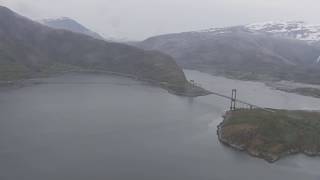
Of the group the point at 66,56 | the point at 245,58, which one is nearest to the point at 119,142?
the point at 66,56

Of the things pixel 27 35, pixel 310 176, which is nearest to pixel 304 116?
pixel 310 176

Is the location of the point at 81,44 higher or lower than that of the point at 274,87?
higher

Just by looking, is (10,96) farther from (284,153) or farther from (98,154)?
(284,153)

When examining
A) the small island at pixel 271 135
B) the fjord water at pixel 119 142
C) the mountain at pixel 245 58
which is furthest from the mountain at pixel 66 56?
the small island at pixel 271 135

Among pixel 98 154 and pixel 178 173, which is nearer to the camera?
pixel 178 173

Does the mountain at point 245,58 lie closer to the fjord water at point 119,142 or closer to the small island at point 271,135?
the fjord water at point 119,142

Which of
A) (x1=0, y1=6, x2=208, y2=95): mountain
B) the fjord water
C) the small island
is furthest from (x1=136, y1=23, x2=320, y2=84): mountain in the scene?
the small island

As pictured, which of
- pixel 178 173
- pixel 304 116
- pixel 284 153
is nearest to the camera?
pixel 178 173
